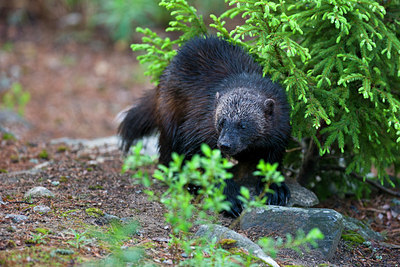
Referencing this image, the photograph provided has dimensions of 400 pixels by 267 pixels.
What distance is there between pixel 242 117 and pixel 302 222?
110cm

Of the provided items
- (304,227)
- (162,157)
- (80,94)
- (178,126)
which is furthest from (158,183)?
(80,94)

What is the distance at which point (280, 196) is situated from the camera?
4.80 metres

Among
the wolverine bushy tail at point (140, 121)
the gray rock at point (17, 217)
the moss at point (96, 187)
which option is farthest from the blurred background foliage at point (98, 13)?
the gray rock at point (17, 217)

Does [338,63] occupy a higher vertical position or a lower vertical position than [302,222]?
higher

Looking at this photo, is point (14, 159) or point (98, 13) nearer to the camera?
point (14, 159)

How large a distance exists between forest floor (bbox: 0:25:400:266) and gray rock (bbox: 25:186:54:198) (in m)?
0.09

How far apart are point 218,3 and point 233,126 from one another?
326 inches

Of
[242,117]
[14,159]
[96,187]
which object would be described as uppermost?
[242,117]

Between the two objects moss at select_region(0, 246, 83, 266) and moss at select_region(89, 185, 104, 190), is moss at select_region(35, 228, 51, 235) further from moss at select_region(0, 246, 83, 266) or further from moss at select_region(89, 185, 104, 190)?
moss at select_region(89, 185, 104, 190)

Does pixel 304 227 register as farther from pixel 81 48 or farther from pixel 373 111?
pixel 81 48

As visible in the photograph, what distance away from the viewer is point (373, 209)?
225 inches

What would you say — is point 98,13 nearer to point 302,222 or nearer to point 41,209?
point 41,209

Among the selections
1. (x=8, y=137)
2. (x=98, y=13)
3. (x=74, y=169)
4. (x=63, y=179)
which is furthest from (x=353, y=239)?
(x=98, y=13)

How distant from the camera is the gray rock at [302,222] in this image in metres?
4.02
